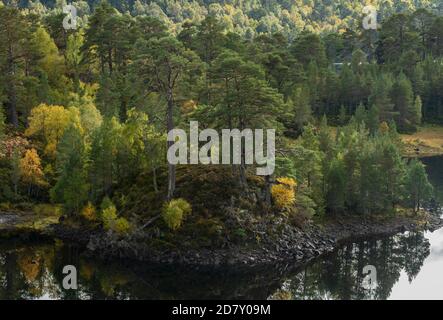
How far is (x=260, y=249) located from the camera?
53938mm

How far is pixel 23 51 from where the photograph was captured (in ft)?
267

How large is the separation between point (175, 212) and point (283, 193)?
37.1 feet

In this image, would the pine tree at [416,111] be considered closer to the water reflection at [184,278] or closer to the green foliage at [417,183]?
the green foliage at [417,183]

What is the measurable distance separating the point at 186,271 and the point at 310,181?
756 inches

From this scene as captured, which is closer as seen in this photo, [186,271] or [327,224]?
[186,271]

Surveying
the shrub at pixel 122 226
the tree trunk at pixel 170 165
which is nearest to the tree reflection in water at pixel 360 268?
the tree trunk at pixel 170 165

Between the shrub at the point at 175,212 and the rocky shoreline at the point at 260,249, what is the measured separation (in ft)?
8.57

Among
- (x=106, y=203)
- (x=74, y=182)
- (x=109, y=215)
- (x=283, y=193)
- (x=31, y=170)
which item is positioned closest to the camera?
(x=109, y=215)

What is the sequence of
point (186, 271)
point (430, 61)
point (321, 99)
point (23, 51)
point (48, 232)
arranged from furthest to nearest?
1. point (430, 61)
2. point (321, 99)
3. point (23, 51)
4. point (48, 232)
5. point (186, 271)

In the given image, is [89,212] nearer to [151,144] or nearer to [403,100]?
[151,144]

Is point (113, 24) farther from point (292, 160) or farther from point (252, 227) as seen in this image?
point (252, 227)

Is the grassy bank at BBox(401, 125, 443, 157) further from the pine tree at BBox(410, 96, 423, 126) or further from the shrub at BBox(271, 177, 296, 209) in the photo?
the shrub at BBox(271, 177, 296, 209)

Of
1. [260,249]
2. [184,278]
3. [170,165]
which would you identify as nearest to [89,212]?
[170,165]
